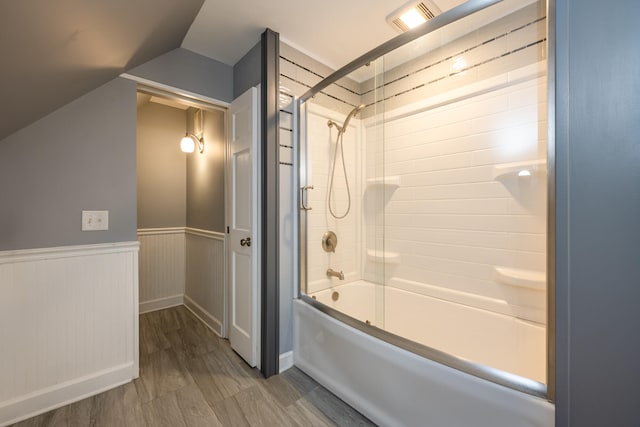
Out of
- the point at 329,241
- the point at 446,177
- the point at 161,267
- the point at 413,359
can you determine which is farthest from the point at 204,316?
the point at 446,177

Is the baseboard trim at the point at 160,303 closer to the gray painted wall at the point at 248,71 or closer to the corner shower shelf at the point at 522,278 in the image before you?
the gray painted wall at the point at 248,71

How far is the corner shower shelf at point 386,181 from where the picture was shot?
2184mm

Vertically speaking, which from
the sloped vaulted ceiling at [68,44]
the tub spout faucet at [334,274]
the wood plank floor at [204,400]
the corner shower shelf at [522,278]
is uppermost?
the sloped vaulted ceiling at [68,44]

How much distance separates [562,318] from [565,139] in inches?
21.9

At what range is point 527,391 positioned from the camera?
36.1 inches

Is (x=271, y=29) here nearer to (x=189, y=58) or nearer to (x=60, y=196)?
(x=189, y=58)

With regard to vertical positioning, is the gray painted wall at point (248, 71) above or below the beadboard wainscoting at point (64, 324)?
above

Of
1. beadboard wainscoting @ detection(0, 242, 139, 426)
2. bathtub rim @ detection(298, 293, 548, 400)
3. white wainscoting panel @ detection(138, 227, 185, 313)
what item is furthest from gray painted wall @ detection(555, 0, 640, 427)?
white wainscoting panel @ detection(138, 227, 185, 313)

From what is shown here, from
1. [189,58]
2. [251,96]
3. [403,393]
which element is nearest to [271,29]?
[251,96]

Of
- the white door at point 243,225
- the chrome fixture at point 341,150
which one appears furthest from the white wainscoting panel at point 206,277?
the chrome fixture at point 341,150

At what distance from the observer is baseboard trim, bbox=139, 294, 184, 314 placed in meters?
2.87

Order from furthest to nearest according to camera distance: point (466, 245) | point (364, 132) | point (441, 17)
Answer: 1. point (364, 132)
2. point (466, 245)
3. point (441, 17)

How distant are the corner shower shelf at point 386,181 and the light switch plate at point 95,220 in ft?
6.35

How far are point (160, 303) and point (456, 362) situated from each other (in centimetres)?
312
